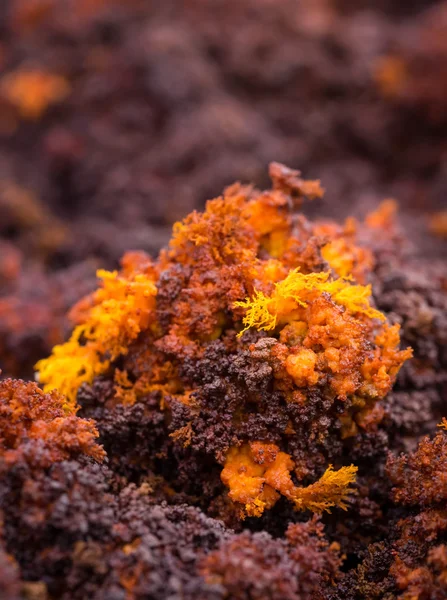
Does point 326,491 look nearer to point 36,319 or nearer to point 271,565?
point 271,565

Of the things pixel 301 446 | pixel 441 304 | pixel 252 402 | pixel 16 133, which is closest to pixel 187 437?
pixel 252 402

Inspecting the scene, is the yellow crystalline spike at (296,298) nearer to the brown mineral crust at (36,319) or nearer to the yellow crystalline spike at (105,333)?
the yellow crystalline spike at (105,333)

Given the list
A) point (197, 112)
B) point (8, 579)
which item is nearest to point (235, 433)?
point (8, 579)

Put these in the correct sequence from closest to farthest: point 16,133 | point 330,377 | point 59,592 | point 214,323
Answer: point 59,592 < point 330,377 < point 214,323 < point 16,133

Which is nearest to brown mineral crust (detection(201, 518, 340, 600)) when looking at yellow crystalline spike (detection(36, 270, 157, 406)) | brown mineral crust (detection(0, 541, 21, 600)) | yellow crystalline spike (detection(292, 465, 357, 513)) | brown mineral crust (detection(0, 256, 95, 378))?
yellow crystalline spike (detection(292, 465, 357, 513))

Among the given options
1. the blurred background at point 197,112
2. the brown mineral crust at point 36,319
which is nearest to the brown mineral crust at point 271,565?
the brown mineral crust at point 36,319

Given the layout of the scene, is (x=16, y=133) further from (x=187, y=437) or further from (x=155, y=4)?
(x=187, y=437)

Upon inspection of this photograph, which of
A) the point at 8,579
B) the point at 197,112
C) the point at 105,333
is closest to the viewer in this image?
the point at 8,579

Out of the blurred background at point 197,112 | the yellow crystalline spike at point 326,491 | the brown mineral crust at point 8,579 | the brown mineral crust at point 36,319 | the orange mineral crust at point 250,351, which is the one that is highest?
the blurred background at point 197,112
